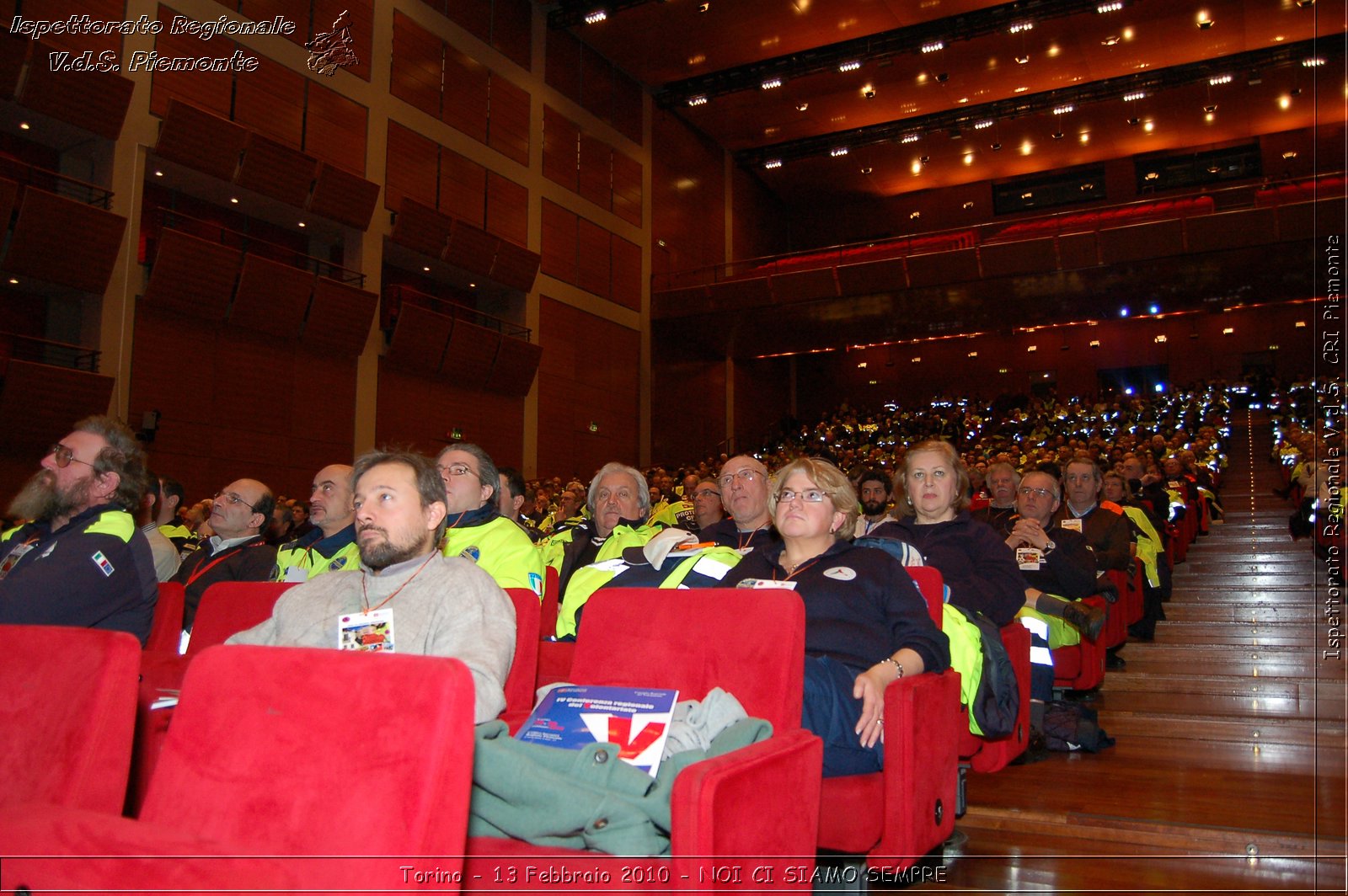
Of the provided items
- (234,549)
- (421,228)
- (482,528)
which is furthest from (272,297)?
(482,528)

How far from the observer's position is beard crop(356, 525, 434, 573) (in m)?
1.86

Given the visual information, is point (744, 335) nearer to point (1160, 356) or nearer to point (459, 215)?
point (459, 215)

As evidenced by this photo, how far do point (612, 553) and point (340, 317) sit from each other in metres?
8.42

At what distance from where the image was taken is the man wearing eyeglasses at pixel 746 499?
134 inches

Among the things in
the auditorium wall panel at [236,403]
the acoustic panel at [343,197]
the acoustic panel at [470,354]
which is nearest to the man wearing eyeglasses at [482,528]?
the auditorium wall panel at [236,403]

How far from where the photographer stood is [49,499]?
8.05 feet

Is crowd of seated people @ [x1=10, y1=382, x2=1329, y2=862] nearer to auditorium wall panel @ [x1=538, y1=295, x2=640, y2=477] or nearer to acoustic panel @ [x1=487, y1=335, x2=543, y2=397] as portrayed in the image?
acoustic panel @ [x1=487, y1=335, x2=543, y2=397]

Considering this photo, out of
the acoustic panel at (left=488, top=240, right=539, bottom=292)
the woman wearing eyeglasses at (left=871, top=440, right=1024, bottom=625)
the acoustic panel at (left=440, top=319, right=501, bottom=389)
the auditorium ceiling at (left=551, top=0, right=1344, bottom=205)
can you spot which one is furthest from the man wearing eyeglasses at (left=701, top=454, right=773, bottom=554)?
the auditorium ceiling at (left=551, top=0, right=1344, bottom=205)

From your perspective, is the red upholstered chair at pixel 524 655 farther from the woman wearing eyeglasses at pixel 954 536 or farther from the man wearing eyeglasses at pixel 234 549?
the man wearing eyeglasses at pixel 234 549

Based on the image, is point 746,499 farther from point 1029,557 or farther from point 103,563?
point 103,563

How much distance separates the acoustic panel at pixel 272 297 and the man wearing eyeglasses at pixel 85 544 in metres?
7.87

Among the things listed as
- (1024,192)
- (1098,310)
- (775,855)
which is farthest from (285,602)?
(1024,192)

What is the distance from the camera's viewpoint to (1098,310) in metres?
14.1

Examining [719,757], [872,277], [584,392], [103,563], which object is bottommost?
[719,757]
